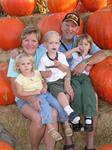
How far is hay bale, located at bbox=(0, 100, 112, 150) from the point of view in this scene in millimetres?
4211

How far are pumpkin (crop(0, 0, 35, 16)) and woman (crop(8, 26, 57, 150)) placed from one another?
106 cm

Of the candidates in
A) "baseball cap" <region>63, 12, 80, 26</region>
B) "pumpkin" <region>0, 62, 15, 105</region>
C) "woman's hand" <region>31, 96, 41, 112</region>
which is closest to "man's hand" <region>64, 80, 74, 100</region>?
"woman's hand" <region>31, 96, 41, 112</region>

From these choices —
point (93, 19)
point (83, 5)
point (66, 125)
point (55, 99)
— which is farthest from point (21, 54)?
point (83, 5)

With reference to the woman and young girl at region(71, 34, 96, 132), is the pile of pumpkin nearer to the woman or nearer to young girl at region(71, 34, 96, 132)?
young girl at region(71, 34, 96, 132)

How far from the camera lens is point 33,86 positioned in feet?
13.3

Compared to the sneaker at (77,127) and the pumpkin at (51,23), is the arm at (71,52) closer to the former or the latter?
the pumpkin at (51,23)

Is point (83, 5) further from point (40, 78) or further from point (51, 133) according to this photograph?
point (51, 133)

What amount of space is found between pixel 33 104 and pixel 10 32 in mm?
1313

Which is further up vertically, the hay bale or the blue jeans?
the blue jeans

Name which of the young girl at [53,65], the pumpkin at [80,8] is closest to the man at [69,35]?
the young girl at [53,65]

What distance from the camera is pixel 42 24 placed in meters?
4.93

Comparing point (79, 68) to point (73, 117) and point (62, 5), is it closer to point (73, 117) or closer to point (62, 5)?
point (73, 117)

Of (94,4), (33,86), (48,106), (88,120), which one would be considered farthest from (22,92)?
(94,4)

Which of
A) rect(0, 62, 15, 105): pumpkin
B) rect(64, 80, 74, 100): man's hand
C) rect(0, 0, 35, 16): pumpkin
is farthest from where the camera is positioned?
rect(0, 0, 35, 16): pumpkin
